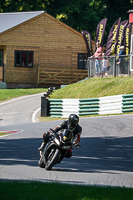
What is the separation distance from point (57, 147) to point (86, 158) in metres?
2.37

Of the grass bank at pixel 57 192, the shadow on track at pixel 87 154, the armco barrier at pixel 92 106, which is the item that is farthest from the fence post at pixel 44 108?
the grass bank at pixel 57 192

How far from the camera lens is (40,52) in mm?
44750

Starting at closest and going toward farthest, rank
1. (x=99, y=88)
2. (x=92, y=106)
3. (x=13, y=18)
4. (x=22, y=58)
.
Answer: (x=92, y=106)
(x=99, y=88)
(x=22, y=58)
(x=13, y=18)

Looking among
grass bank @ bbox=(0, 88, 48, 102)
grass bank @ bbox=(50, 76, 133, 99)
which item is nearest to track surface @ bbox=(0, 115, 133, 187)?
grass bank @ bbox=(50, 76, 133, 99)

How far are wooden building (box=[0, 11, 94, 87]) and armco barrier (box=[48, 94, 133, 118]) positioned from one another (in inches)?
667

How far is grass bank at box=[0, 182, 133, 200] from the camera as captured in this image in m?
7.39

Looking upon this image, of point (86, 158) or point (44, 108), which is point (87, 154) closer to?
point (86, 158)

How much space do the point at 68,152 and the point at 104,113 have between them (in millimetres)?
14646

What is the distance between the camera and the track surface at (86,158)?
10.5m

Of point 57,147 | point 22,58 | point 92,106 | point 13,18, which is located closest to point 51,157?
point 57,147

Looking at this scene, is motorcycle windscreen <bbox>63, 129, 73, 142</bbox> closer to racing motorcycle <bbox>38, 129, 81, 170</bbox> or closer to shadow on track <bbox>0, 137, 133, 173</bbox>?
racing motorcycle <bbox>38, 129, 81, 170</bbox>

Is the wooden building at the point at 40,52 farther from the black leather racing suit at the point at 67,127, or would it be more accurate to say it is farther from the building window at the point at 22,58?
the black leather racing suit at the point at 67,127

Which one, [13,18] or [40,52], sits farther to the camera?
[13,18]

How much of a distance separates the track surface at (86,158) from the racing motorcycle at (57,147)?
25 cm
